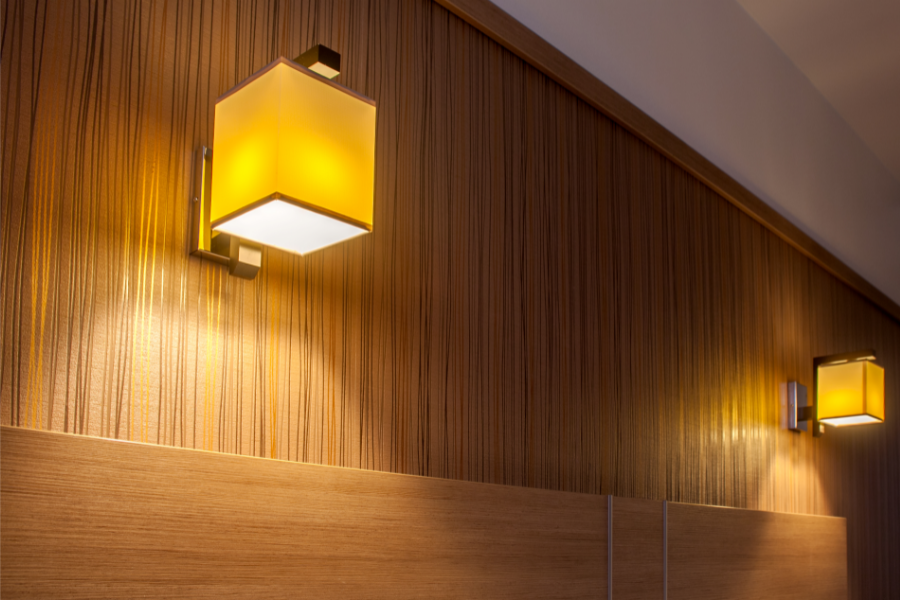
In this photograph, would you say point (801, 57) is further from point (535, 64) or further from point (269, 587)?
point (269, 587)

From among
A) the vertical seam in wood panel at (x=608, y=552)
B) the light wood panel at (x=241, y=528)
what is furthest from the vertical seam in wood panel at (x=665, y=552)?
the light wood panel at (x=241, y=528)

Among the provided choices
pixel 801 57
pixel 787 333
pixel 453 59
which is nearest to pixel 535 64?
pixel 453 59

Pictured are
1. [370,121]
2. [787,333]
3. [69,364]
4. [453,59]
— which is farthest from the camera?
[787,333]

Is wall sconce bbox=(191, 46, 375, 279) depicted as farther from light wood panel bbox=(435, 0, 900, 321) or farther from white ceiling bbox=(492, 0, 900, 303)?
white ceiling bbox=(492, 0, 900, 303)

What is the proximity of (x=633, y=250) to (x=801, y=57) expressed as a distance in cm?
135

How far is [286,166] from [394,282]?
36cm

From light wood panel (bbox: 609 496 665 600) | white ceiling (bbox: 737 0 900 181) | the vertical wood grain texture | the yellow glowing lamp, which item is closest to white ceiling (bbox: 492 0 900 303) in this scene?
white ceiling (bbox: 737 0 900 181)

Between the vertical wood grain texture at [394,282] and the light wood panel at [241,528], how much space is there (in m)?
0.08

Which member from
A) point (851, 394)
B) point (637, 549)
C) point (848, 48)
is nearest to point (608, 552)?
point (637, 549)

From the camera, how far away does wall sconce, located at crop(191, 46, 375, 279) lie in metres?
0.85

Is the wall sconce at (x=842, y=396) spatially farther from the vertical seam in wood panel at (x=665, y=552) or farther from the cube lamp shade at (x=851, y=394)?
the vertical seam in wood panel at (x=665, y=552)

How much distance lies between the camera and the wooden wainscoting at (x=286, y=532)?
72 centimetres

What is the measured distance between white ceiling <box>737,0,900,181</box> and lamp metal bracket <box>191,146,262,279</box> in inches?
76.1

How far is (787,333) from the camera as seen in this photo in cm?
238
